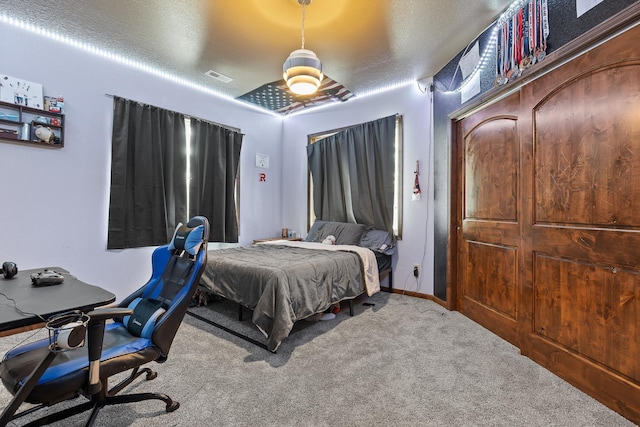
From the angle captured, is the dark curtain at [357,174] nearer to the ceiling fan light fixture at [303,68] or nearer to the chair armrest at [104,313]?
the ceiling fan light fixture at [303,68]

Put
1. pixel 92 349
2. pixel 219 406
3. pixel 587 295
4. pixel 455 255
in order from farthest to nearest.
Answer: pixel 455 255, pixel 587 295, pixel 219 406, pixel 92 349

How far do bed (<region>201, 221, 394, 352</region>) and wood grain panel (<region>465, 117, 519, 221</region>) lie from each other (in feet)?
4.21

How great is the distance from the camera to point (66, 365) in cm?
124

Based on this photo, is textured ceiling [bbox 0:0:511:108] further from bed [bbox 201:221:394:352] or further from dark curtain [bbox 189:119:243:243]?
bed [bbox 201:221:394:352]

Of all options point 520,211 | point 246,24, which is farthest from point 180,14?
point 520,211

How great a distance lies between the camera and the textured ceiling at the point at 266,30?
240 centimetres

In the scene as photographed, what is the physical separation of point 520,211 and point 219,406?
2.53 metres

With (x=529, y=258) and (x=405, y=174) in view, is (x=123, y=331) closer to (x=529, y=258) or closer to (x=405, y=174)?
(x=529, y=258)

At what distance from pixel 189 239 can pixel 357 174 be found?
299 centimetres

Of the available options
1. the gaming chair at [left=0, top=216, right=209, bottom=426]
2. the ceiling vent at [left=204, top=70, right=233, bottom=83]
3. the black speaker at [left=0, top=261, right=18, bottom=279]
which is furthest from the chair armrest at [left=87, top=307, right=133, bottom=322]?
the ceiling vent at [left=204, top=70, right=233, bottom=83]

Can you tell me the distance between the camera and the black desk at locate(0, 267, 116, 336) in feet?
3.57

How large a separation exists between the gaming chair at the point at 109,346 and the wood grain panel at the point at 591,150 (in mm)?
2332

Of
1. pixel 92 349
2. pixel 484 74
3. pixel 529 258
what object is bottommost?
pixel 92 349

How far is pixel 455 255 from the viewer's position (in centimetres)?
323
